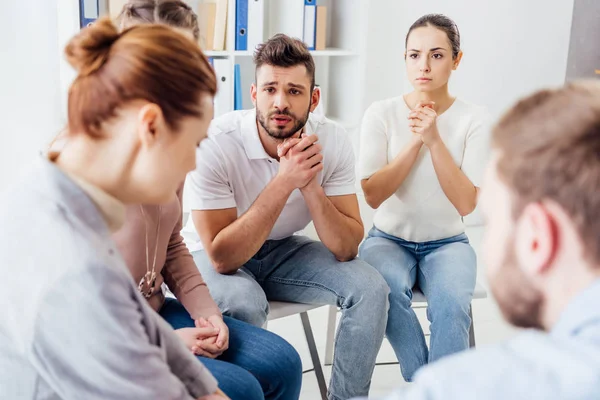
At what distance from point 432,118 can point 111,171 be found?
4.31 feet

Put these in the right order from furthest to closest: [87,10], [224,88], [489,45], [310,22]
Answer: [489,45] < [310,22] < [224,88] < [87,10]

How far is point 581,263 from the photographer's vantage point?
2.40 ft

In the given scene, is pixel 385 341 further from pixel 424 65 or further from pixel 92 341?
pixel 92 341

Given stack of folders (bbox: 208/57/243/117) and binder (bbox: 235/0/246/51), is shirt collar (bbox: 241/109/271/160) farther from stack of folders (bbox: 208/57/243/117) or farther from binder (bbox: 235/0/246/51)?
binder (bbox: 235/0/246/51)

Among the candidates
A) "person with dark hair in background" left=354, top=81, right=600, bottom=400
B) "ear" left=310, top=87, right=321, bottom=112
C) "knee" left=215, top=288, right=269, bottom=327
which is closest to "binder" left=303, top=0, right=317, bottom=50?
"ear" left=310, top=87, right=321, bottom=112

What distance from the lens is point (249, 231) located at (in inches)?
72.4

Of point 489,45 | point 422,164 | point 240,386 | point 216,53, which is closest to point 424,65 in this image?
point 422,164

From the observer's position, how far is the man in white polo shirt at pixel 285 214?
186 centimetres

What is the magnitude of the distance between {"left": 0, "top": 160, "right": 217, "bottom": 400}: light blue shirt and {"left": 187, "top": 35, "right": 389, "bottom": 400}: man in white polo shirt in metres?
0.85

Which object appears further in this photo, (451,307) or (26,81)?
(26,81)

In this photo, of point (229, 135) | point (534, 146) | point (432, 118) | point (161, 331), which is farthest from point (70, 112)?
point (432, 118)

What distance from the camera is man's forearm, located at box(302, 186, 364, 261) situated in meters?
1.93

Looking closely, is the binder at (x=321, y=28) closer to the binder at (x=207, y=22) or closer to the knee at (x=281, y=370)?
the binder at (x=207, y=22)

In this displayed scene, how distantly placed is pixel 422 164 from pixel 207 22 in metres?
1.22
